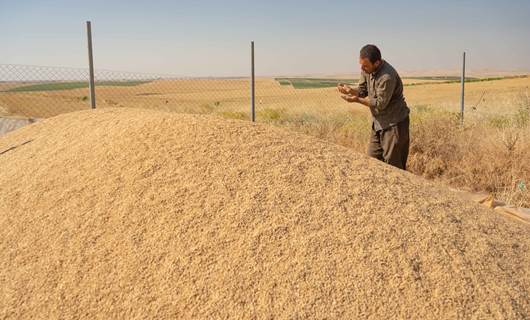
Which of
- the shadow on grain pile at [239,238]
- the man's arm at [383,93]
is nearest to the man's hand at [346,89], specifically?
the man's arm at [383,93]

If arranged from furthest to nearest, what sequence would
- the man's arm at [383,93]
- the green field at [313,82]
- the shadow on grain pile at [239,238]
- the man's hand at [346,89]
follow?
the green field at [313,82] < the man's hand at [346,89] < the man's arm at [383,93] < the shadow on grain pile at [239,238]

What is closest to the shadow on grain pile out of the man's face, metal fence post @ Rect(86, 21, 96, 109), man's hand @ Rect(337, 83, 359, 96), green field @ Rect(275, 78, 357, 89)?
the man's face

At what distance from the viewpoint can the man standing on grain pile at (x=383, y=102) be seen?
10.1 feet

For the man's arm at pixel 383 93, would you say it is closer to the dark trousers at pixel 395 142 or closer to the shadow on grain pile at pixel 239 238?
the dark trousers at pixel 395 142

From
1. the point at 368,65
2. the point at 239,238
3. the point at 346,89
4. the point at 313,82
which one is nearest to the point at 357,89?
the point at 346,89

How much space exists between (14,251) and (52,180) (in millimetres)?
441

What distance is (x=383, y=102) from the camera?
3098mm

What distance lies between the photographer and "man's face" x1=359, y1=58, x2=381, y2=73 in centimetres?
305

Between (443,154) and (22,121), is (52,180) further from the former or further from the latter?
(443,154)

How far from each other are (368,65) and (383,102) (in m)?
0.28

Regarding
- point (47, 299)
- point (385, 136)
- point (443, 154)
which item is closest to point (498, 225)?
point (385, 136)

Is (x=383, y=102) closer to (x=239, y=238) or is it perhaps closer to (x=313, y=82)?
(x=239, y=238)

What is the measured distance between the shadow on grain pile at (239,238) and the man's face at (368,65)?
3.47 feet

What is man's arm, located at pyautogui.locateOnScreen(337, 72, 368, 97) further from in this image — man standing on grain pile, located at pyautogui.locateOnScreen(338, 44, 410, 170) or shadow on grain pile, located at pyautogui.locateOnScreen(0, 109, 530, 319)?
shadow on grain pile, located at pyautogui.locateOnScreen(0, 109, 530, 319)
